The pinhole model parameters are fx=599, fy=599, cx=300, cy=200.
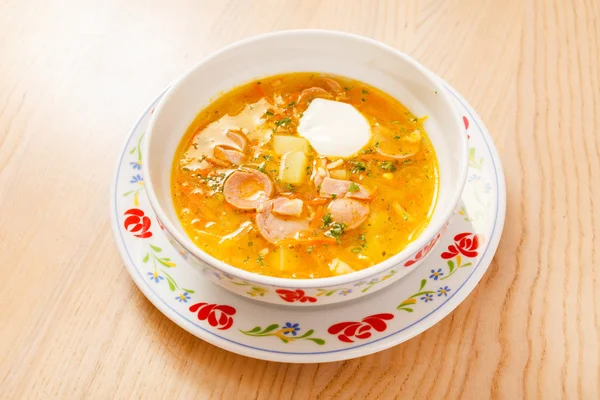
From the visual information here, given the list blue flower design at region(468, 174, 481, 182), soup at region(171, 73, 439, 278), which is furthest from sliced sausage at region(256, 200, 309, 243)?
blue flower design at region(468, 174, 481, 182)

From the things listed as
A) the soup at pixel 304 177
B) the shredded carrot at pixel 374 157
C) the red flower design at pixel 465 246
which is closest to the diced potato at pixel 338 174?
the soup at pixel 304 177

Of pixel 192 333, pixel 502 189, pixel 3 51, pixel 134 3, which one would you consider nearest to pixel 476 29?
pixel 502 189

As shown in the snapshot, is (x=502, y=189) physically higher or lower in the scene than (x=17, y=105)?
higher

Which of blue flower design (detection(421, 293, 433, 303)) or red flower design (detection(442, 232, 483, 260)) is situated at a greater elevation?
red flower design (detection(442, 232, 483, 260))

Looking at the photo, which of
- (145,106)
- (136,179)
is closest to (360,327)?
(136,179)

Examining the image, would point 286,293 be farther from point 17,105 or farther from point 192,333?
point 17,105

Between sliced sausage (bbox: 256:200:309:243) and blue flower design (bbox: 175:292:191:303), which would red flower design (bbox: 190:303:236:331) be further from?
sliced sausage (bbox: 256:200:309:243)

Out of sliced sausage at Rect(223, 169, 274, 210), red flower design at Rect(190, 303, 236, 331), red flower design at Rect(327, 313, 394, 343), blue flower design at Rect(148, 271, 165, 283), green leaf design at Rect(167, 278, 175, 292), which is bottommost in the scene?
blue flower design at Rect(148, 271, 165, 283)
